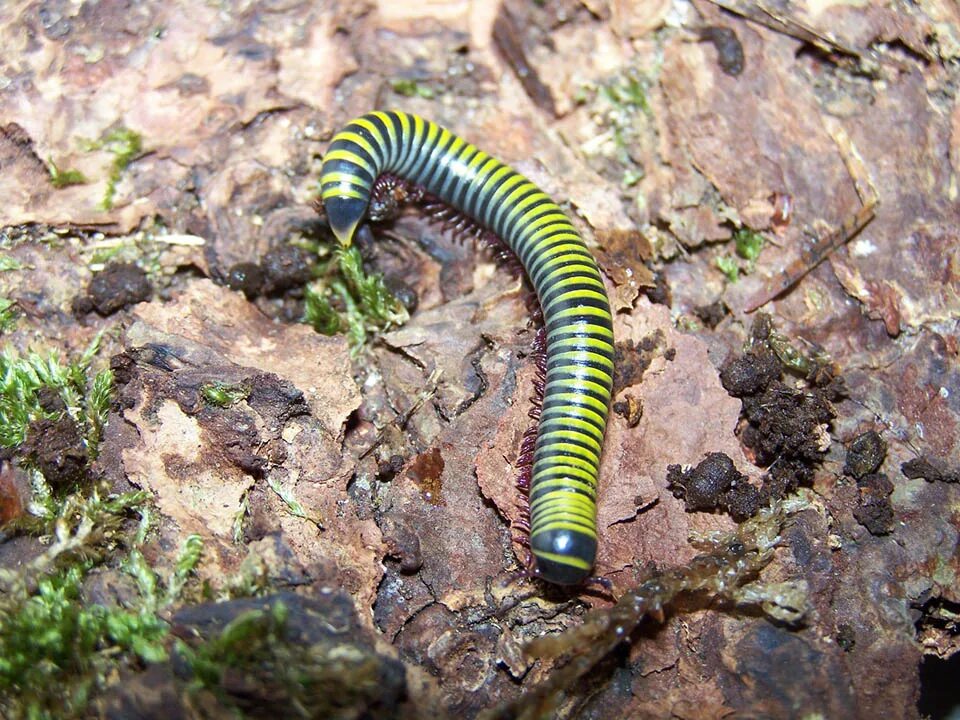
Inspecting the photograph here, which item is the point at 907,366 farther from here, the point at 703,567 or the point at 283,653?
the point at 283,653

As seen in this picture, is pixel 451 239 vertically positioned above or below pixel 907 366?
below

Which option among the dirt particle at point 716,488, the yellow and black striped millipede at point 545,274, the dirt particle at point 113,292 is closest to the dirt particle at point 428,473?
Answer: the yellow and black striped millipede at point 545,274

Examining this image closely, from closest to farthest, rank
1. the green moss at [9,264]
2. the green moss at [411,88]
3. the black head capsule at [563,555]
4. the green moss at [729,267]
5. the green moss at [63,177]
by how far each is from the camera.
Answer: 1. the black head capsule at [563,555]
2. the green moss at [9,264]
3. the green moss at [63,177]
4. the green moss at [729,267]
5. the green moss at [411,88]

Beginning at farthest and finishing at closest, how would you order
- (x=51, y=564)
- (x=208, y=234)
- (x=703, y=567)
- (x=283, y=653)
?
1. (x=208, y=234)
2. (x=703, y=567)
3. (x=51, y=564)
4. (x=283, y=653)

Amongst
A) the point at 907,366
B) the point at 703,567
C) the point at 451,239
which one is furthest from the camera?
the point at 451,239

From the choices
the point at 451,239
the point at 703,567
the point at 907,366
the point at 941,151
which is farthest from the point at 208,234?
the point at 941,151

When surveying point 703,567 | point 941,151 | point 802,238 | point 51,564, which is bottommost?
point 51,564

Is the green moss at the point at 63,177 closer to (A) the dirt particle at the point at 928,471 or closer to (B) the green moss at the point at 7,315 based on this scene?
(B) the green moss at the point at 7,315

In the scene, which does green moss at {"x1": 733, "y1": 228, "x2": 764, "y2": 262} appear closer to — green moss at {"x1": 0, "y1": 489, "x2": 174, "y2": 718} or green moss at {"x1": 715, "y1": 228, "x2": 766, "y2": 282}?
green moss at {"x1": 715, "y1": 228, "x2": 766, "y2": 282}
